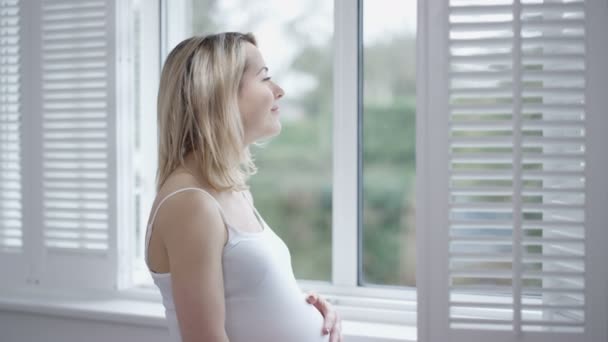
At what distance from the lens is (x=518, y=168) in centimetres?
121

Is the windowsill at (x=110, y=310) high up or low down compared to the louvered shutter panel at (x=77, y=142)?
down

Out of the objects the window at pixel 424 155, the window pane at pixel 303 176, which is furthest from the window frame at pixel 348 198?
the window pane at pixel 303 176

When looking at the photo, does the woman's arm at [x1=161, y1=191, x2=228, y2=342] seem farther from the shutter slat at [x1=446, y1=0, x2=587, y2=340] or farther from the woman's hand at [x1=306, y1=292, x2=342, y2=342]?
the shutter slat at [x1=446, y1=0, x2=587, y2=340]

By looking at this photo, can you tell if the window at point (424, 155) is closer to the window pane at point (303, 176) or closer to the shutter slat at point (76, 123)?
the shutter slat at point (76, 123)

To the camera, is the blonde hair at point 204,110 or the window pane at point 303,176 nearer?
the blonde hair at point 204,110

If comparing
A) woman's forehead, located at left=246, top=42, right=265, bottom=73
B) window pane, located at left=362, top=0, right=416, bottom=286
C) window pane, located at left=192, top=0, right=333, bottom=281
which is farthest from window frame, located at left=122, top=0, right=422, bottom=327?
window pane, located at left=192, top=0, right=333, bottom=281

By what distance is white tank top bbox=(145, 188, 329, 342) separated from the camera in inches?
43.0

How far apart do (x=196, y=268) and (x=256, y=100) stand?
1.31 ft

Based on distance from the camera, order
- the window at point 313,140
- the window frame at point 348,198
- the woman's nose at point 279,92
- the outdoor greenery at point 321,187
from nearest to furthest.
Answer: the woman's nose at point 279,92 < the window frame at point 348,198 < the window at point 313,140 < the outdoor greenery at point 321,187

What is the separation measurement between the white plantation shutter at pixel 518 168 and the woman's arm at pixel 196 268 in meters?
0.50

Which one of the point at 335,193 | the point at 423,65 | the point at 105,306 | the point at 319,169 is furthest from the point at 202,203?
the point at 319,169

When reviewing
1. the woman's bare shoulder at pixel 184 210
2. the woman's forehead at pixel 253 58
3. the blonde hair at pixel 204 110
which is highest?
the woman's forehead at pixel 253 58

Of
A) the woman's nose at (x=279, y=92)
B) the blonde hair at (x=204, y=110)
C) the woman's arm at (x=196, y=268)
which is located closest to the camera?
the woman's arm at (x=196, y=268)

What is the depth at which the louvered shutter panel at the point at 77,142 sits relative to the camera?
5.58ft
